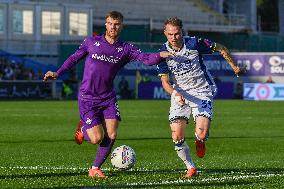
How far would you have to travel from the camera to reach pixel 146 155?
15961mm

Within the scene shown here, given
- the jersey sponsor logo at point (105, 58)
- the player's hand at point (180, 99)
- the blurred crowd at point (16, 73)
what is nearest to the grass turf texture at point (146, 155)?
the player's hand at point (180, 99)

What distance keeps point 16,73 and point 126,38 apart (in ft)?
46.0

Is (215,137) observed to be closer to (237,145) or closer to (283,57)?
(237,145)

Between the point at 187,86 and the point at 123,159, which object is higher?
the point at 187,86

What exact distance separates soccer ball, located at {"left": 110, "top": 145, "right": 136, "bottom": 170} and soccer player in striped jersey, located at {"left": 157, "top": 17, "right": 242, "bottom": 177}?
66 cm

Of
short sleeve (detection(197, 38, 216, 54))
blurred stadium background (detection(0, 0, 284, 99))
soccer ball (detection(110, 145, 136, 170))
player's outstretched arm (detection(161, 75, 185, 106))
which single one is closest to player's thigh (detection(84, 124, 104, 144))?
soccer ball (detection(110, 145, 136, 170))

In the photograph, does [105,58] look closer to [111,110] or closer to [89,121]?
[111,110]

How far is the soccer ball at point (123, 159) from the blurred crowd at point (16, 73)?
3750cm

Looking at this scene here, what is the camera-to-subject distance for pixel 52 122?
89.6 feet

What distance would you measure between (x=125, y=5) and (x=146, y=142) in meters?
46.7

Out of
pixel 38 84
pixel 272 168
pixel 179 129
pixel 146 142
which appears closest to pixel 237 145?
pixel 146 142

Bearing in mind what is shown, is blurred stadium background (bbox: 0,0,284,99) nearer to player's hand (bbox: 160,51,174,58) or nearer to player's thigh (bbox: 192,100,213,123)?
player's thigh (bbox: 192,100,213,123)

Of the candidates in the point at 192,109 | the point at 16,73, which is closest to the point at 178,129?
the point at 192,109

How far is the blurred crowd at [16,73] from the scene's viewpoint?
49350mm
